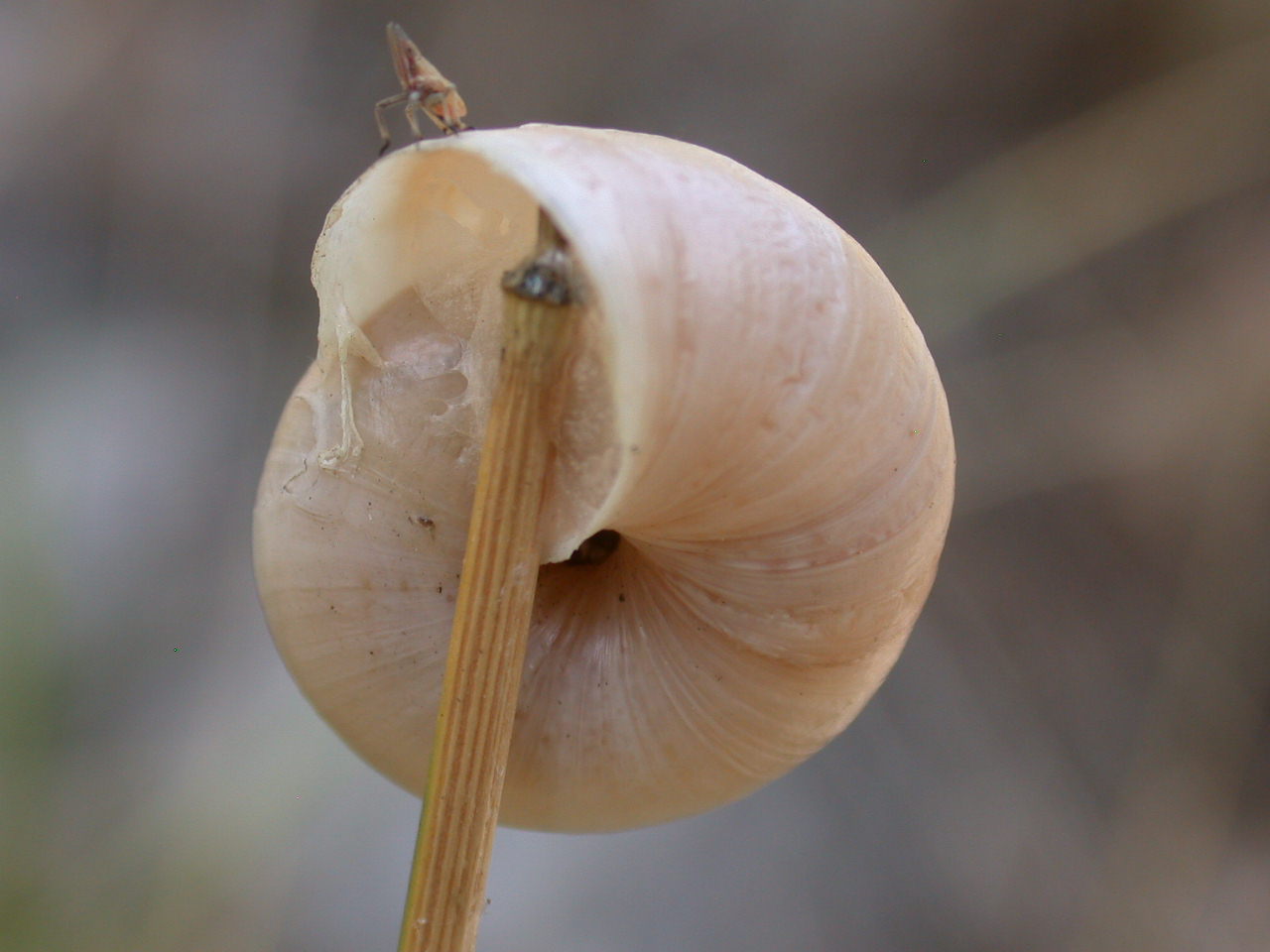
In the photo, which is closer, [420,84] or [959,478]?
[420,84]

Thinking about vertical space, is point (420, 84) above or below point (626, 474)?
above

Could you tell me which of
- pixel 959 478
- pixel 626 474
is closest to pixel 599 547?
pixel 626 474

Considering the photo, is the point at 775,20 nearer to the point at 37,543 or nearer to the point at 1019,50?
the point at 1019,50

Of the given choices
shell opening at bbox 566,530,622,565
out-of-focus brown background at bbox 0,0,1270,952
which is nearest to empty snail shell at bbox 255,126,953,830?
shell opening at bbox 566,530,622,565

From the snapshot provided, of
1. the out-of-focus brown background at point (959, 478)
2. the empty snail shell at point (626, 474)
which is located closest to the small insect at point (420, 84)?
the empty snail shell at point (626, 474)

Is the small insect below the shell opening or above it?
above

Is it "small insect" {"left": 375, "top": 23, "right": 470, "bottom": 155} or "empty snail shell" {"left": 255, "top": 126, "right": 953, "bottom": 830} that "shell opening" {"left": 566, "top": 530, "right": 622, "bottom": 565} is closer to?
"empty snail shell" {"left": 255, "top": 126, "right": 953, "bottom": 830}

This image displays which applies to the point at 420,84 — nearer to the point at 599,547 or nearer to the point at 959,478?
the point at 599,547

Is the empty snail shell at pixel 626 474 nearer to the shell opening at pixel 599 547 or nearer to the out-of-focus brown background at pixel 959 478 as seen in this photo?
the shell opening at pixel 599 547
